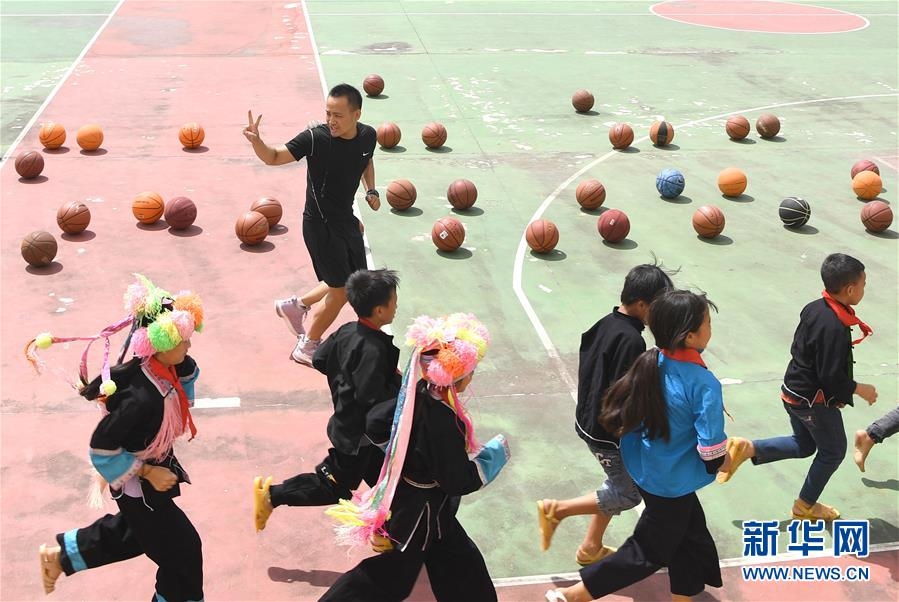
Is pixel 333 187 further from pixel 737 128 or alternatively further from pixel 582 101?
pixel 582 101

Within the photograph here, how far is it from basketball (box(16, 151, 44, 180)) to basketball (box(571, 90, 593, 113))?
9339 mm

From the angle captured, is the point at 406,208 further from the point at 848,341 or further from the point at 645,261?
the point at 848,341

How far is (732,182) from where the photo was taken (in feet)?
48.6

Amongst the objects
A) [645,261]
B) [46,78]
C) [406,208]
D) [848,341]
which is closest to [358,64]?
[46,78]

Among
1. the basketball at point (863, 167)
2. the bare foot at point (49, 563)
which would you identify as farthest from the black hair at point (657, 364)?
the basketball at point (863, 167)

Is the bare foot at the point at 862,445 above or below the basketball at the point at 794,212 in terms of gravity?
above

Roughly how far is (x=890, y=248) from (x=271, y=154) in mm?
8491

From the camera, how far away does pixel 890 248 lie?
43.5 feet

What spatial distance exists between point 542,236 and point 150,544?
7.41m

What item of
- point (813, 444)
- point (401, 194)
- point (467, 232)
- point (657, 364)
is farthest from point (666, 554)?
point (401, 194)

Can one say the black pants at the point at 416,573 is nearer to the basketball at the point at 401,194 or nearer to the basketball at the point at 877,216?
the basketball at the point at 401,194

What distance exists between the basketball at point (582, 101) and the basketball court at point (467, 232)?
0.74ft

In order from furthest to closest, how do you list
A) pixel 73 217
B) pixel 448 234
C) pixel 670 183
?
pixel 670 183 < pixel 73 217 < pixel 448 234

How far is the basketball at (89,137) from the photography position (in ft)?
52.2
